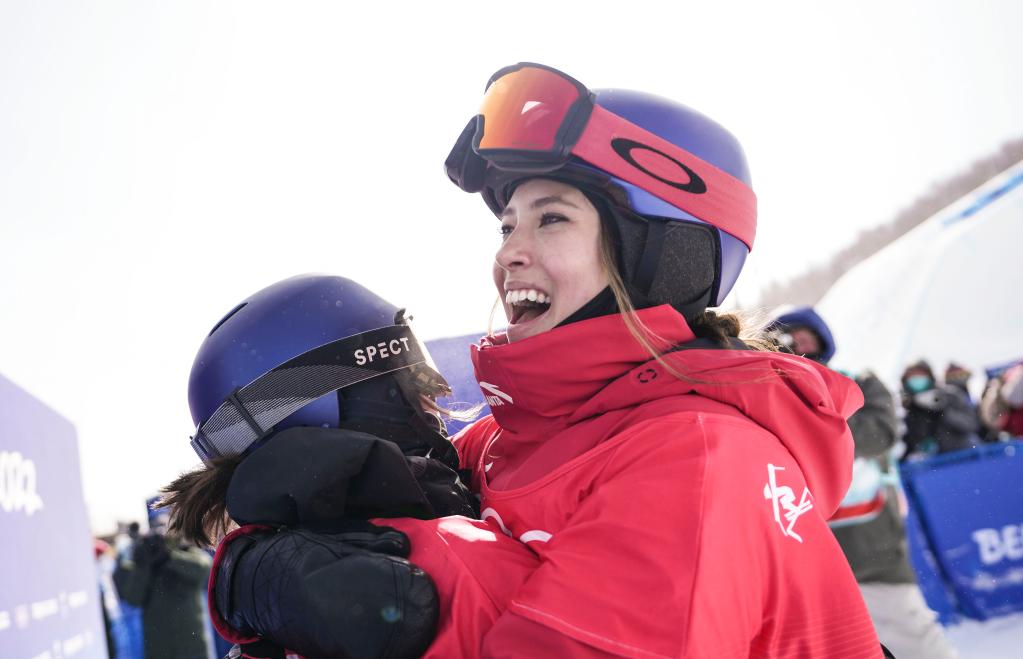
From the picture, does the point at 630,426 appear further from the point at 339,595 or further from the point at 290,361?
the point at 290,361

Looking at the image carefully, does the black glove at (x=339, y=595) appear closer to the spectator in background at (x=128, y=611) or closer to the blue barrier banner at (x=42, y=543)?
the blue barrier banner at (x=42, y=543)

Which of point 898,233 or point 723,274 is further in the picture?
point 898,233

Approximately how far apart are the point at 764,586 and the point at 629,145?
3.60 ft

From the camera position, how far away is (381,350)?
7.06 feet

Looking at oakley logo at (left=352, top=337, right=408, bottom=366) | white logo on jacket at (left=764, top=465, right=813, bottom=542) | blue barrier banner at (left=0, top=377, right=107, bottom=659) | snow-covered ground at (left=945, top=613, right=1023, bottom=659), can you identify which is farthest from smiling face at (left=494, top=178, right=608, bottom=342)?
snow-covered ground at (left=945, top=613, right=1023, bottom=659)

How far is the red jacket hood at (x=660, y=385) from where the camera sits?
1.67m

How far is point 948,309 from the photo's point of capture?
1165 inches

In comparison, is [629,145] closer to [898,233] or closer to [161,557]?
[161,557]

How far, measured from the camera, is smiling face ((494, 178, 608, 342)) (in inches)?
78.8

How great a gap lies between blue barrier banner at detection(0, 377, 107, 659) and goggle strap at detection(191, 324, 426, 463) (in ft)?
3.02

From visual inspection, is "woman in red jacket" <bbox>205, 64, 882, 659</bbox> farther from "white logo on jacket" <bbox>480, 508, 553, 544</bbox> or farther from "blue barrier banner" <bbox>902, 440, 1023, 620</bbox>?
"blue barrier banner" <bbox>902, 440, 1023, 620</bbox>

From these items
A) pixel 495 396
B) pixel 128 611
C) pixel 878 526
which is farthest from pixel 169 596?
pixel 495 396

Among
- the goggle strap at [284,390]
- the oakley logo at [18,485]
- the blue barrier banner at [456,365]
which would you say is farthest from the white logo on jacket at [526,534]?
the blue barrier banner at [456,365]

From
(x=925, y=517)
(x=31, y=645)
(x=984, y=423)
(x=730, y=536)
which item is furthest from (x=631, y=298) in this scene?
(x=984, y=423)
